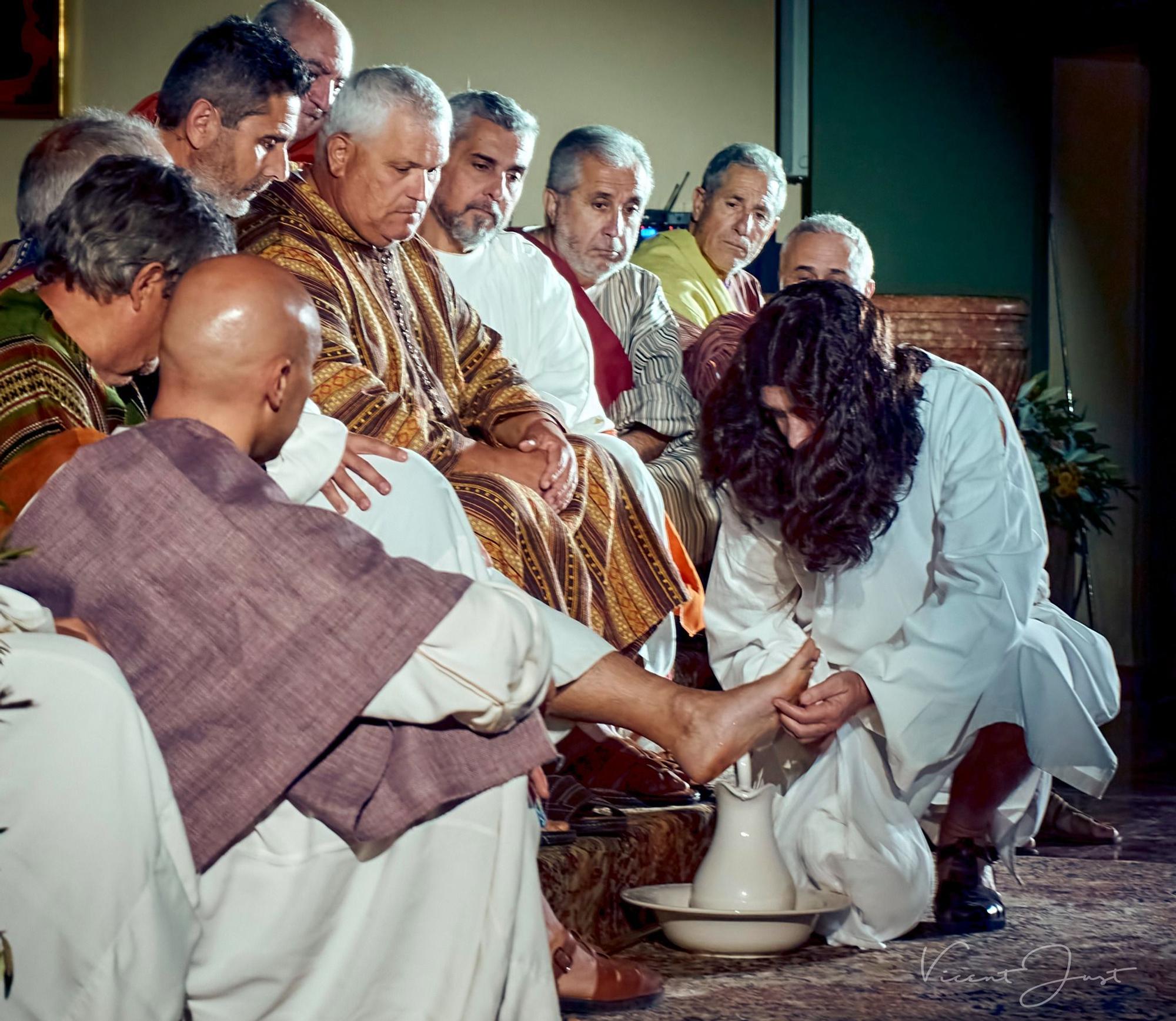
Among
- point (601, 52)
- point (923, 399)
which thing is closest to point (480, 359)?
point (923, 399)

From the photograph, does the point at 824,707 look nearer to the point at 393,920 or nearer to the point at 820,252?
the point at 393,920

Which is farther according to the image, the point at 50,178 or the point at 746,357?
the point at 746,357

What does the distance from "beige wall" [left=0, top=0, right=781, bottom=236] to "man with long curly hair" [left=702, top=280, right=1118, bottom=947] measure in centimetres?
437

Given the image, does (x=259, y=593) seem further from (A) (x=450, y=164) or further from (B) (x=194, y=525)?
(A) (x=450, y=164)

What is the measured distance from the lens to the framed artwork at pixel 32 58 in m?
7.27

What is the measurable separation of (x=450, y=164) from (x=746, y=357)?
162 centimetres

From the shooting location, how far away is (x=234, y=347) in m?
2.19

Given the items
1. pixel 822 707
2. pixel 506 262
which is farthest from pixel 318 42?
pixel 822 707

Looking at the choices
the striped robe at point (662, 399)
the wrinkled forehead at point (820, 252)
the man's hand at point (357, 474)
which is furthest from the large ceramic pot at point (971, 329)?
the man's hand at point (357, 474)

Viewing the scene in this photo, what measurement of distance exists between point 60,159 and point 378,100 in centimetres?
106

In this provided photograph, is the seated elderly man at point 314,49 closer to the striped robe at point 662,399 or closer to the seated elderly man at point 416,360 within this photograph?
the seated elderly man at point 416,360

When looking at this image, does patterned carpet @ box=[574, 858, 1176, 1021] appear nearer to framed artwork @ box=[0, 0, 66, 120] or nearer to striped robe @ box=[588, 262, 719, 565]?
striped robe @ box=[588, 262, 719, 565]

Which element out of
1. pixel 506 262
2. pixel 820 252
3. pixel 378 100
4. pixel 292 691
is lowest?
pixel 292 691

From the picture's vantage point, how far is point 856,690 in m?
3.47
